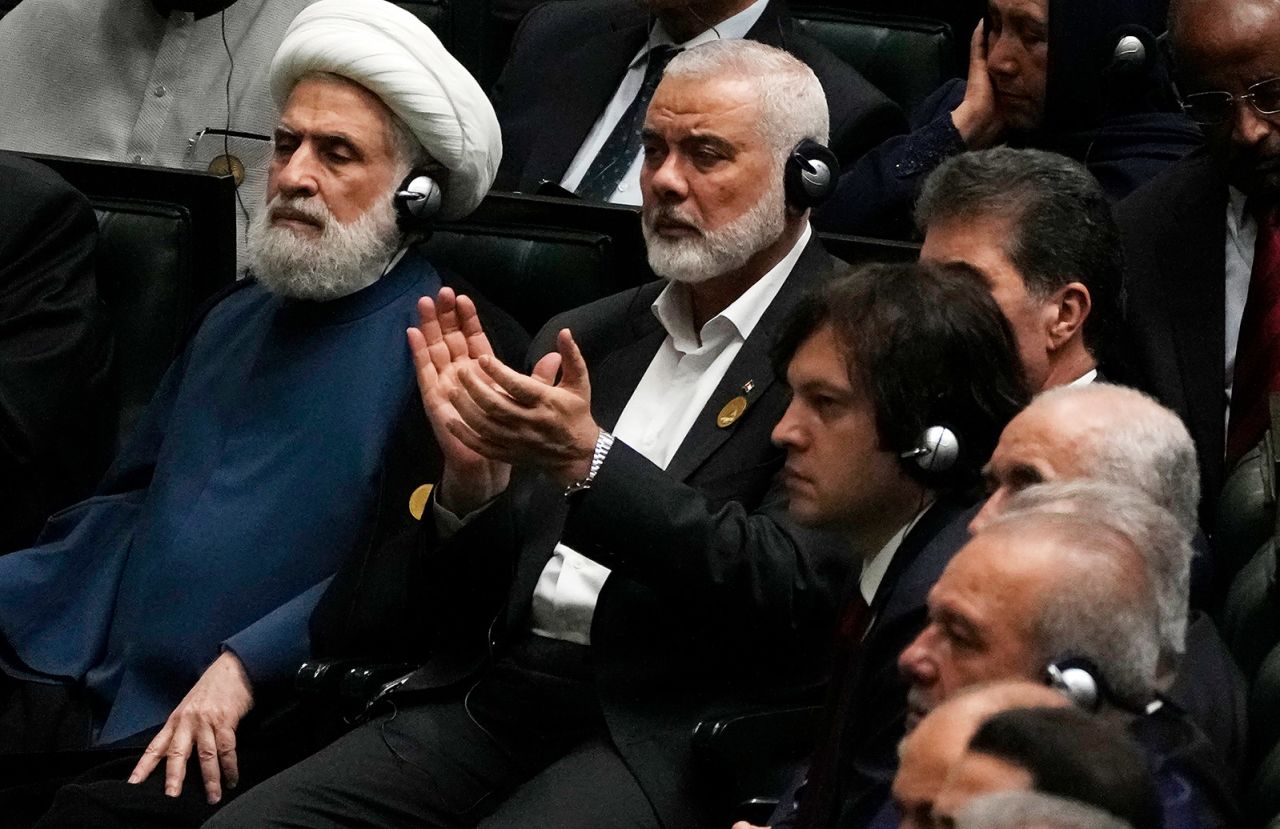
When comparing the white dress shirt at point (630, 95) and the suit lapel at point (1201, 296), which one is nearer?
the suit lapel at point (1201, 296)

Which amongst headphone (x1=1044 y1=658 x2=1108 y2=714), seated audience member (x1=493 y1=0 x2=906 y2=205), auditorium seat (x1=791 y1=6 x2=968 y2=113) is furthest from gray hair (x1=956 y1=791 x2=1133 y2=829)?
auditorium seat (x1=791 y1=6 x2=968 y2=113)

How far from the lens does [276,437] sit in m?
2.84

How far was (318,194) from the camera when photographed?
2.91 meters

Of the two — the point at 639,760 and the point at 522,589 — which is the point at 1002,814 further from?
the point at 522,589

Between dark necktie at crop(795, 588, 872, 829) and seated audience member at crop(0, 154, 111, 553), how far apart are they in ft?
4.27

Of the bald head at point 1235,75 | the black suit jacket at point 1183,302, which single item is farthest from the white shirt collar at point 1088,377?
the bald head at point 1235,75

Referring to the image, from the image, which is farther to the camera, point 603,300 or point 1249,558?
point 603,300

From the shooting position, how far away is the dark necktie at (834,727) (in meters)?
1.94

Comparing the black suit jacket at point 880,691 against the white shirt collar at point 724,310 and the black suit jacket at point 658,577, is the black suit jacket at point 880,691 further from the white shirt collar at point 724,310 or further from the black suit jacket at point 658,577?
the white shirt collar at point 724,310

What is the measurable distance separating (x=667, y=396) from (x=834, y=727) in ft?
2.28

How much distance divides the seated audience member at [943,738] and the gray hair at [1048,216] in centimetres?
103

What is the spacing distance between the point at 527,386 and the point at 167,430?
2.80ft

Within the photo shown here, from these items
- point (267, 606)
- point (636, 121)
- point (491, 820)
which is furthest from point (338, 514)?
point (636, 121)

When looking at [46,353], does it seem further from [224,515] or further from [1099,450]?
[1099,450]
